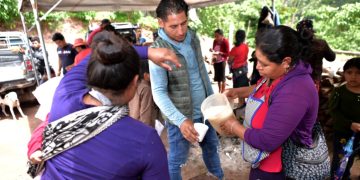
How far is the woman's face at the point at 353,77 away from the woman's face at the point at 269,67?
1466 mm

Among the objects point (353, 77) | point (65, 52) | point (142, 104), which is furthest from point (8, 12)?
point (353, 77)

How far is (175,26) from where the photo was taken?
2.01 metres

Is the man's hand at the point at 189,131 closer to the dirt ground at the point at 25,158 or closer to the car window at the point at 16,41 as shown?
the dirt ground at the point at 25,158

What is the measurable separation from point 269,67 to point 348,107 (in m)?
1.56

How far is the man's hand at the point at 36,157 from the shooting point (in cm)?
106

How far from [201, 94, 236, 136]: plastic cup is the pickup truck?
5.76 m

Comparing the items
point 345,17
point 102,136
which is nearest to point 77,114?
point 102,136

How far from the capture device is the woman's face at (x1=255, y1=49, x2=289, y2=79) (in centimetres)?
143

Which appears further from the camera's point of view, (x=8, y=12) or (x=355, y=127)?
(x=8, y=12)

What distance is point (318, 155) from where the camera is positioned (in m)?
1.54

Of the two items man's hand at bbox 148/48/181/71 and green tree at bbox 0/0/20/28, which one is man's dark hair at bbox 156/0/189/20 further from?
green tree at bbox 0/0/20/28

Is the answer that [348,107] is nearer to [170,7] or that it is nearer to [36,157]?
[170,7]

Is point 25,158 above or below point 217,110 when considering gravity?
below

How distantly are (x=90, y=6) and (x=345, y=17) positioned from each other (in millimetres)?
14950
